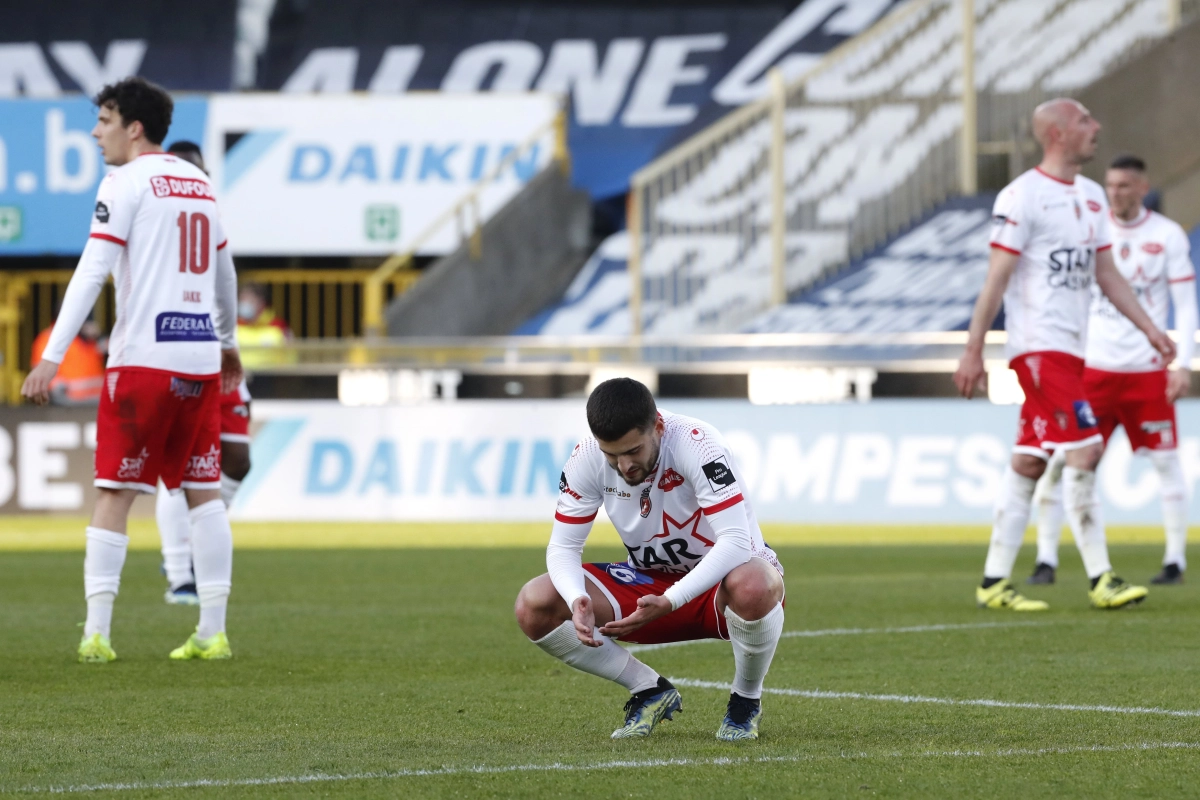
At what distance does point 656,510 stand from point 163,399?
242 centimetres

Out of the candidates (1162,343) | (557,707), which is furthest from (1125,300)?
(557,707)

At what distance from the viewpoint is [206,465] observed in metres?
6.85

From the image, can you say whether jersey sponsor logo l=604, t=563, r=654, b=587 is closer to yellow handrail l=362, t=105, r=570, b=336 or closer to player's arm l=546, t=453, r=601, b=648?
player's arm l=546, t=453, r=601, b=648

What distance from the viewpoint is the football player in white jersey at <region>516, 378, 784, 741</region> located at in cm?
453

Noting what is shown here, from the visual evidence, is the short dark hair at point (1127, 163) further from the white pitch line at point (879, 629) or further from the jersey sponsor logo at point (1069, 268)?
the white pitch line at point (879, 629)

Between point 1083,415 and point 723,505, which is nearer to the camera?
point 723,505

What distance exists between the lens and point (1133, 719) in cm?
501

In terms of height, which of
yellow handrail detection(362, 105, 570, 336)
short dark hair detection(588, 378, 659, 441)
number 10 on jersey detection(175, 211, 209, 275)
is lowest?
short dark hair detection(588, 378, 659, 441)

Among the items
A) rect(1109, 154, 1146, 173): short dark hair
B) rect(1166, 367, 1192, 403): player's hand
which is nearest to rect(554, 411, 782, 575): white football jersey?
rect(1166, 367, 1192, 403): player's hand

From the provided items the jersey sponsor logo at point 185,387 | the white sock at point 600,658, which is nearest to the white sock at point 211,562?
Result: the jersey sponsor logo at point 185,387

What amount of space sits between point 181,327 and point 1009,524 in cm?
379

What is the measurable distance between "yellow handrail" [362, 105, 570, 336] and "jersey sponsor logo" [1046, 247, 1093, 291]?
12167 mm

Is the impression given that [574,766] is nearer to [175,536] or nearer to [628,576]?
[628,576]

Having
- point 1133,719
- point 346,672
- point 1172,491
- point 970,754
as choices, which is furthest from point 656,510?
point 1172,491
